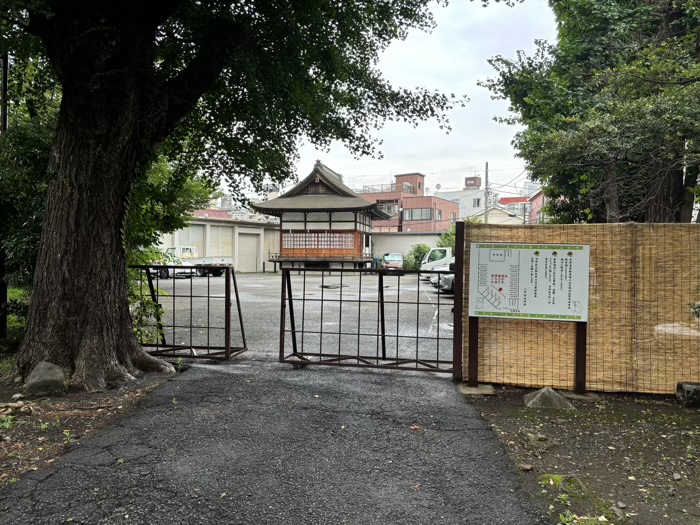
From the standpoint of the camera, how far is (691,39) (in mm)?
6277

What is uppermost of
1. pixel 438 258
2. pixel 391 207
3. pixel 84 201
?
pixel 391 207

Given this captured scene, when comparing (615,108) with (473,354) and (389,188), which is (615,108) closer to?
(473,354)

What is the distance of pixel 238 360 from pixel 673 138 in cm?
661

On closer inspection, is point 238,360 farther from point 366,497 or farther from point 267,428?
point 366,497

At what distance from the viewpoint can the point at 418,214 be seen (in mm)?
52438

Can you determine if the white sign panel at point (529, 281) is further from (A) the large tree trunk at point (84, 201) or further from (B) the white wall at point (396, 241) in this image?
(B) the white wall at point (396, 241)

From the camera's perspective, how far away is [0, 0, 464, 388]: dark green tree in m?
4.34

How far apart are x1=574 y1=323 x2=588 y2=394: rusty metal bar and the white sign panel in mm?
120

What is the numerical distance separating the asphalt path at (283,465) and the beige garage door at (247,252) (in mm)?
34948

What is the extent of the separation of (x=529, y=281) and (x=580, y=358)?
91 centimetres

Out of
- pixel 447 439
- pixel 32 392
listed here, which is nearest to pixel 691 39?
pixel 447 439

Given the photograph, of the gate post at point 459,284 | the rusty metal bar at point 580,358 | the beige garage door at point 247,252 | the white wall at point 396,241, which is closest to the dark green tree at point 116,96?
the gate post at point 459,284

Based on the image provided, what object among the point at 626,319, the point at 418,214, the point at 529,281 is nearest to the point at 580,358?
the point at 626,319

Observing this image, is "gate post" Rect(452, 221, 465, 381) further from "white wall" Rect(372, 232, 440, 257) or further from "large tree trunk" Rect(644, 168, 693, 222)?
"white wall" Rect(372, 232, 440, 257)
